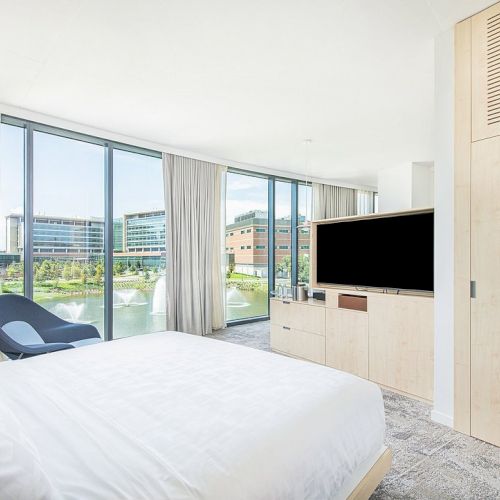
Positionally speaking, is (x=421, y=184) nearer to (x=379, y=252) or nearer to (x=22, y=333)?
(x=379, y=252)

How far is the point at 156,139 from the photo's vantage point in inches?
187

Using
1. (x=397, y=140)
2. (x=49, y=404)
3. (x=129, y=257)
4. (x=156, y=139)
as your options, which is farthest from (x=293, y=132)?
(x=49, y=404)

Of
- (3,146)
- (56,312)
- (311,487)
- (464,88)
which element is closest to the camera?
(311,487)

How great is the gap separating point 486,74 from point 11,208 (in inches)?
173

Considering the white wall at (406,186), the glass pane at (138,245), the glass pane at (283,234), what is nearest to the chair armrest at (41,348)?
the glass pane at (138,245)

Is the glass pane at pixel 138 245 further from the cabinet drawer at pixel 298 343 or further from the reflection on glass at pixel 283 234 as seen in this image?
the reflection on glass at pixel 283 234

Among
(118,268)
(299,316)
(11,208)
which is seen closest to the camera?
(11,208)

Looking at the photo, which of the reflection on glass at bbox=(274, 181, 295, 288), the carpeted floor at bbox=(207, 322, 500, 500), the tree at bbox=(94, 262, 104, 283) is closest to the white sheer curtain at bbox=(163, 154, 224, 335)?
the tree at bbox=(94, 262, 104, 283)

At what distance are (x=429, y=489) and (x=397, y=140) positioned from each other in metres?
4.11

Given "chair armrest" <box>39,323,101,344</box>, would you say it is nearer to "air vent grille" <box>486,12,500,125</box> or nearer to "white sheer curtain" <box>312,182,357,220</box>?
"air vent grille" <box>486,12,500,125</box>

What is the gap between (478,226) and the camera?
7.84 feet

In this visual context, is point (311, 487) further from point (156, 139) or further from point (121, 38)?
point (156, 139)

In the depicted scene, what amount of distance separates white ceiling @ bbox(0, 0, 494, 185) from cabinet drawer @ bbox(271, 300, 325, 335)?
2.11 m

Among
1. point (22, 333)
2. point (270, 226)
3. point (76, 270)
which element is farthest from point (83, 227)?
point (270, 226)
